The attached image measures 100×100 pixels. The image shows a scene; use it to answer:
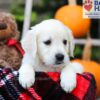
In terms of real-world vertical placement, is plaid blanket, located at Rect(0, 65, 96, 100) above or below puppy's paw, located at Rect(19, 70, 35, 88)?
below

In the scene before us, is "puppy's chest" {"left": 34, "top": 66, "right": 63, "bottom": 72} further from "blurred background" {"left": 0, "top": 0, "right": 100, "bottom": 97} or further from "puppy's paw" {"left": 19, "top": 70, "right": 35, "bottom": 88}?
"blurred background" {"left": 0, "top": 0, "right": 100, "bottom": 97}

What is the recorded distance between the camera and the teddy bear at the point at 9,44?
225 centimetres

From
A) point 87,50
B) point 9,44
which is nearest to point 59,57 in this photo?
point 9,44

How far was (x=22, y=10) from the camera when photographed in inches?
133

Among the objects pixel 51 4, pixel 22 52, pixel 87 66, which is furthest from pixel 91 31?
pixel 22 52

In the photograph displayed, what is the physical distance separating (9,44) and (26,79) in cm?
45

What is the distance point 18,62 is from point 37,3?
1.34 metres

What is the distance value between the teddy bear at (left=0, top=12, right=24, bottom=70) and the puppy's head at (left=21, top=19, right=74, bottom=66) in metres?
0.23

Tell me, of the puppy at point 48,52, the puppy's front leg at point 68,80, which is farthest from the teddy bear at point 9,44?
the puppy's front leg at point 68,80

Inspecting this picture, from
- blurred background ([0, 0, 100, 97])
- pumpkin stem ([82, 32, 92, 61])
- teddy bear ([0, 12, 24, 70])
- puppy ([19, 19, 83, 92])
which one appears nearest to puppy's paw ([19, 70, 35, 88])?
puppy ([19, 19, 83, 92])

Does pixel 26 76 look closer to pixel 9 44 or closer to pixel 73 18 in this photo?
pixel 9 44

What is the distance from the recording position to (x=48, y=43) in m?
2.00

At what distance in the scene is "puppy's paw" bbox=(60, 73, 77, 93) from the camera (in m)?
1.89

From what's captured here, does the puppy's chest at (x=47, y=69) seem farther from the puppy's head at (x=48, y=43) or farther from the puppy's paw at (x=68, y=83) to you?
the puppy's paw at (x=68, y=83)
